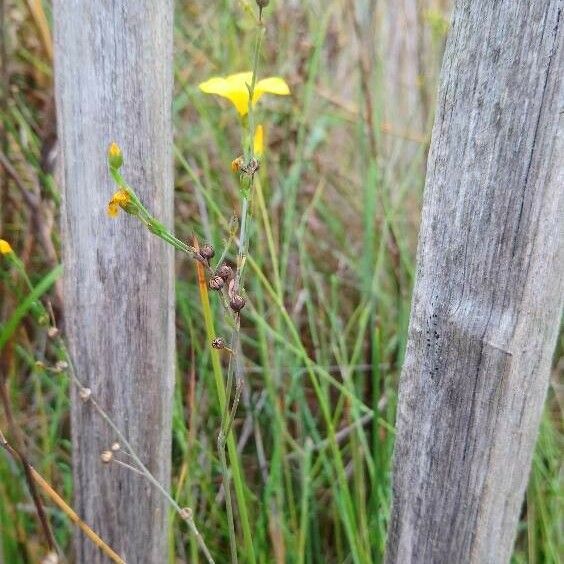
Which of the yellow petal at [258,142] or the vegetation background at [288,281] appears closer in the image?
the yellow petal at [258,142]

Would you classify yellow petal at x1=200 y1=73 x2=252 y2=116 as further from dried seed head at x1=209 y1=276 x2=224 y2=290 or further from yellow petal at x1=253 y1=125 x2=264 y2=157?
dried seed head at x1=209 y1=276 x2=224 y2=290

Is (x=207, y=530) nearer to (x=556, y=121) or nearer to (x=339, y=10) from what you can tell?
(x=556, y=121)

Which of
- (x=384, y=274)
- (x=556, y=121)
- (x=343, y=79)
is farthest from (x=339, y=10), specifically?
(x=556, y=121)

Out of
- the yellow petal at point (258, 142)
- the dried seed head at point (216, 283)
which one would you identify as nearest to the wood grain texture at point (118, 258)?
the yellow petal at point (258, 142)

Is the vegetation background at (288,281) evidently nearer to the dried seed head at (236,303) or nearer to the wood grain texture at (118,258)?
the wood grain texture at (118,258)

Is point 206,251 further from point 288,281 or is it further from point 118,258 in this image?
point 288,281

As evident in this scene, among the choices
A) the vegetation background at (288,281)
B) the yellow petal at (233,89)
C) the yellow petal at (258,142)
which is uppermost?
the yellow petal at (233,89)

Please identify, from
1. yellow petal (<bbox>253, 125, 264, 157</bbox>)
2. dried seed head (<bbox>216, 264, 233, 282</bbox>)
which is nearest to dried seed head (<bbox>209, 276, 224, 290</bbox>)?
dried seed head (<bbox>216, 264, 233, 282</bbox>)
